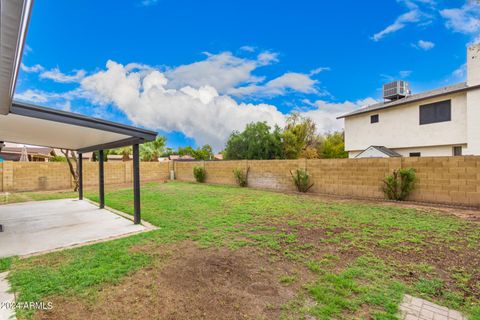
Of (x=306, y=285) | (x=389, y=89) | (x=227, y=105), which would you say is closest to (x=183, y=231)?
(x=306, y=285)

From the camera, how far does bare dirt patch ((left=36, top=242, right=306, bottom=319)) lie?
2.46 metres

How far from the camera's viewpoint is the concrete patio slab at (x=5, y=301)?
2398 millimetres

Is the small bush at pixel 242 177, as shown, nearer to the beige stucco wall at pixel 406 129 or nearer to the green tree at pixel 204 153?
the beige stucco wall at pixel 406 129

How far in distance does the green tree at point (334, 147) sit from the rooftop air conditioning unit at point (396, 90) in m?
7.72

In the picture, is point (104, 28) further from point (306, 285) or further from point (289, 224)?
point (306, 285)

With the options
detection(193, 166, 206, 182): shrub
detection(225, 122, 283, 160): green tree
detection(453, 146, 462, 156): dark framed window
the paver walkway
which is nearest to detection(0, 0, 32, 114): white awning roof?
the paver walkway

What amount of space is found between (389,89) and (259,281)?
1879cm

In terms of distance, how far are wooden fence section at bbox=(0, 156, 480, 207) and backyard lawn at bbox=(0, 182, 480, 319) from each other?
2.53 metres

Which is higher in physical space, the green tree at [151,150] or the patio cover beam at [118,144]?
the green tree at [151,150]

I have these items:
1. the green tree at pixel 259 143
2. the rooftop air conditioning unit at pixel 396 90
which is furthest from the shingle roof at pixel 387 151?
the green tree at pixel 259 143

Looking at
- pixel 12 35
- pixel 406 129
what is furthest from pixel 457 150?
pixel 12 35

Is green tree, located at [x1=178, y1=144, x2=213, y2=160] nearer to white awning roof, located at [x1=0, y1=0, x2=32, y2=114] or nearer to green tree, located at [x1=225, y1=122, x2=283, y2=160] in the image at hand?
green tree, located at [x1=225, y1=122, x2=283, y2=160]

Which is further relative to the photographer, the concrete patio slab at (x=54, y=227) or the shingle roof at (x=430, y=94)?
the shingle roof at (x=430, y=94)

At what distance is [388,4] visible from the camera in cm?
1159
